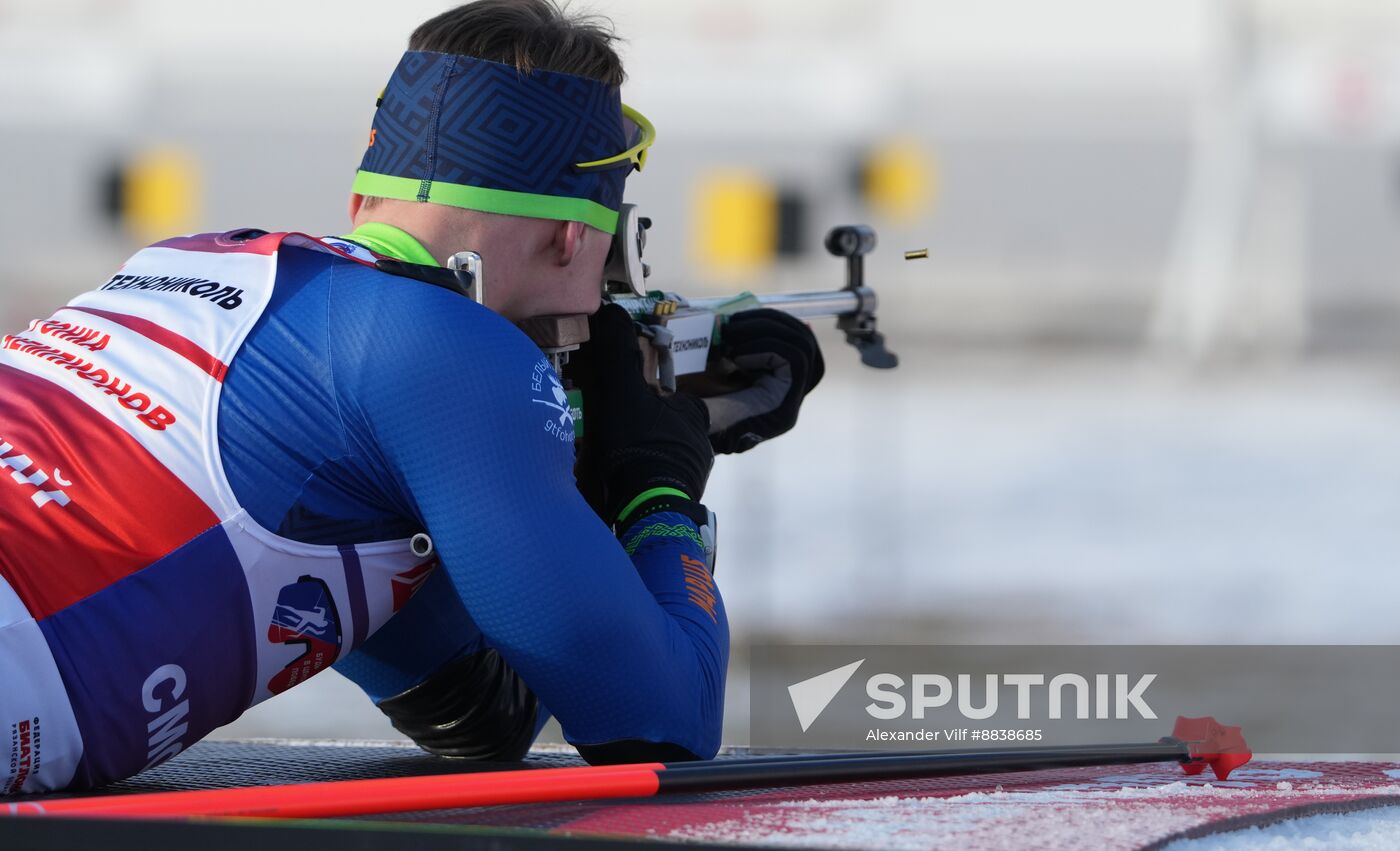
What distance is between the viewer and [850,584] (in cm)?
840

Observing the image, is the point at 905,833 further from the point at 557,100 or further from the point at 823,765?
the point at 557,100

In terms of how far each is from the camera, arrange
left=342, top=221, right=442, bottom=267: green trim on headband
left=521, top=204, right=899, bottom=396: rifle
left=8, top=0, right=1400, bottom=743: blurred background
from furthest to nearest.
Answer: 1. left=8, top=0, right=1400, bottom=743: blurred background
2. left=521, top=204, right=899, bottom=396: rifle
3. left=342, top=221, right=442, bottom=267: green trim on headband

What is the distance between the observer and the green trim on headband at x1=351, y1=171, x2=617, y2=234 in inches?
90.3

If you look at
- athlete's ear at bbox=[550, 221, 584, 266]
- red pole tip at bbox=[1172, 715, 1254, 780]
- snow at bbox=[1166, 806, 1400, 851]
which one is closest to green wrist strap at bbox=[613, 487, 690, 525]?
athlete's ear at bbox=[550, 221, 584, 266]

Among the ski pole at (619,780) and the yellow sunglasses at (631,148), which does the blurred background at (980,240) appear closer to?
the yellow sunglasses at (631,148)

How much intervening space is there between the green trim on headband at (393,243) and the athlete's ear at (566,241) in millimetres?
174

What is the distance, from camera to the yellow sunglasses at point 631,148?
7.85 ft

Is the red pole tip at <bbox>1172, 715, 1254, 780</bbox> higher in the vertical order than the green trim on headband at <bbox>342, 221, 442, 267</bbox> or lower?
lower

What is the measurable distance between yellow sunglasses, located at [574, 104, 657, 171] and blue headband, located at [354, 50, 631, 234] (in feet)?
0.05

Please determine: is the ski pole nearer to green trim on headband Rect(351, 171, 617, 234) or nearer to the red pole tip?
the red pole tip

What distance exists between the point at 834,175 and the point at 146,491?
2518cm

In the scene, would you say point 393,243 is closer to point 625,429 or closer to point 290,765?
point 625,429

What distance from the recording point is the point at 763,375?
304 centimetres

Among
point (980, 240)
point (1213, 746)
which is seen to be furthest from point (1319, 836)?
point (980, 240)
